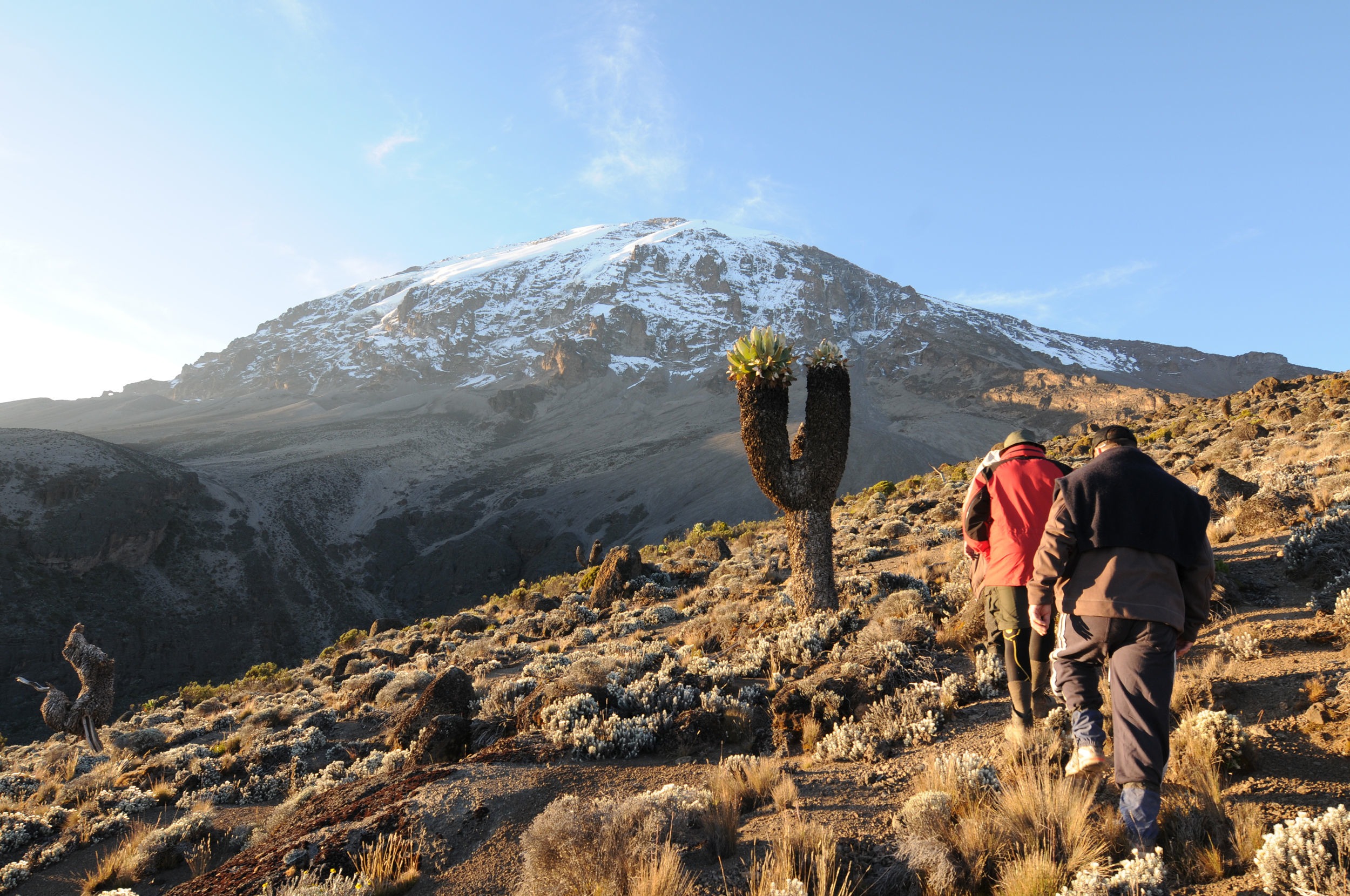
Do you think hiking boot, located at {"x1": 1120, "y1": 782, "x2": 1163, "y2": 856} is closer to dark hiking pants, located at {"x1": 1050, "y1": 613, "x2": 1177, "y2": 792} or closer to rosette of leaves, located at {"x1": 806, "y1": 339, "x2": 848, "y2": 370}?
dark hiking pants, located at {"x1": 1050, "y1": 613, "x2": 1177, "y2": 792}

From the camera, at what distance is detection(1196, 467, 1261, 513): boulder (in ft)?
31.6

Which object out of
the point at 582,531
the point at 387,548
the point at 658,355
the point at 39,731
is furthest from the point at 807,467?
the point at 658,355

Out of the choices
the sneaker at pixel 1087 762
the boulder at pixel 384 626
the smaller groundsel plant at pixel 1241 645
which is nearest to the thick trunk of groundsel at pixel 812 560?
the smaller groundsel plant at pixel 1241 645

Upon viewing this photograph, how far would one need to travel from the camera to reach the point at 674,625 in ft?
39.8

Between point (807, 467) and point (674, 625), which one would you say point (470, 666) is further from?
point (807, 467)

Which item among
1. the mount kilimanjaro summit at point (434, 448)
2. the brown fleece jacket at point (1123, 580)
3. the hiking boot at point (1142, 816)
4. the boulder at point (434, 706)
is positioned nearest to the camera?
the hiking boot at point (1142, 816)

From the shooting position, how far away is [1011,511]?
407cm

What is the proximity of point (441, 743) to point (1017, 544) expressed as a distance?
218 inches

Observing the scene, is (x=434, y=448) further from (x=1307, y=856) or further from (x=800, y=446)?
(x=1307, y=856)

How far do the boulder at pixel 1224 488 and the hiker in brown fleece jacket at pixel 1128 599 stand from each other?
8.61 meters

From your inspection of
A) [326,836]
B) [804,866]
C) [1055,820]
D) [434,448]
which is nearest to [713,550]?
[326,836]

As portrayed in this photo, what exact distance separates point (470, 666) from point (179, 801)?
4964 millimetres

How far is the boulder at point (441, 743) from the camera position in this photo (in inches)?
242

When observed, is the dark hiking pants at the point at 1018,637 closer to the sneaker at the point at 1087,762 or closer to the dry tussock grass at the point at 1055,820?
the sneaker at the point at 1087,762
